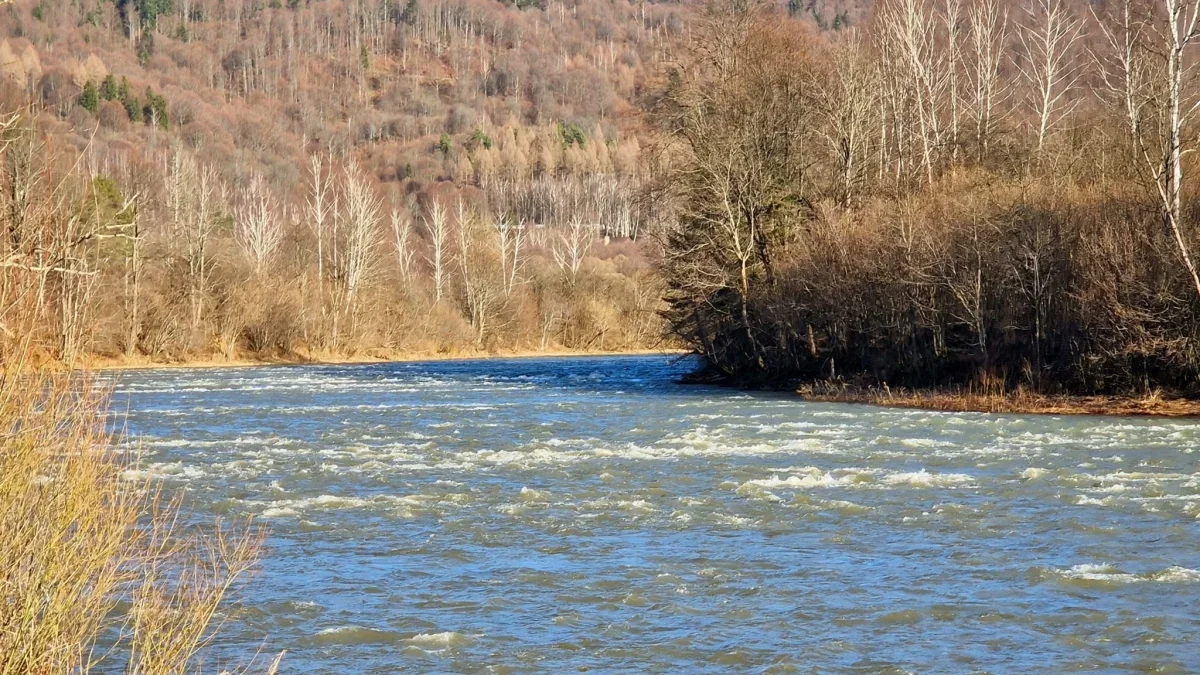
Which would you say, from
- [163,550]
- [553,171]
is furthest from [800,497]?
[553,171]

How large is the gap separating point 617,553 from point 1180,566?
18.5 feet

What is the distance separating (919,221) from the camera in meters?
33.9

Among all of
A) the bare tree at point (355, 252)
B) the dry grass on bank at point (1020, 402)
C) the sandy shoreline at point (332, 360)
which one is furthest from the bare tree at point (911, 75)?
the bare tree at point (355, 252)

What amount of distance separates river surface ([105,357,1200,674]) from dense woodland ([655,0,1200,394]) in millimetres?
3969

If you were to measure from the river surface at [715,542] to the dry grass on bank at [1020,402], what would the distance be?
5.37 feet

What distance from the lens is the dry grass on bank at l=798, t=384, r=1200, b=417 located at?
27391mm

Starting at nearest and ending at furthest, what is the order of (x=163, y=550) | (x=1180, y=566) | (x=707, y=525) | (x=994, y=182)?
(x=1180, y=566) < (x=163, y=550) < (x=707, y=525) < (x=994, y=182)

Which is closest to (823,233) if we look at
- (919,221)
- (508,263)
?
(919,221)

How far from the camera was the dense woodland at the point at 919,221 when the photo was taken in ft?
92.9

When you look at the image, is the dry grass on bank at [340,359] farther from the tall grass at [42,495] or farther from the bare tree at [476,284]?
the tall grass at [42,495]

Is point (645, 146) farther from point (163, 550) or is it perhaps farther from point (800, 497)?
point (163, 550)

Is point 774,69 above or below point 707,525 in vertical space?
above

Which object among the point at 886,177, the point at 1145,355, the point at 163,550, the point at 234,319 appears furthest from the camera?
the point at 234,319

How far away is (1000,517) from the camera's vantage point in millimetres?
15430
